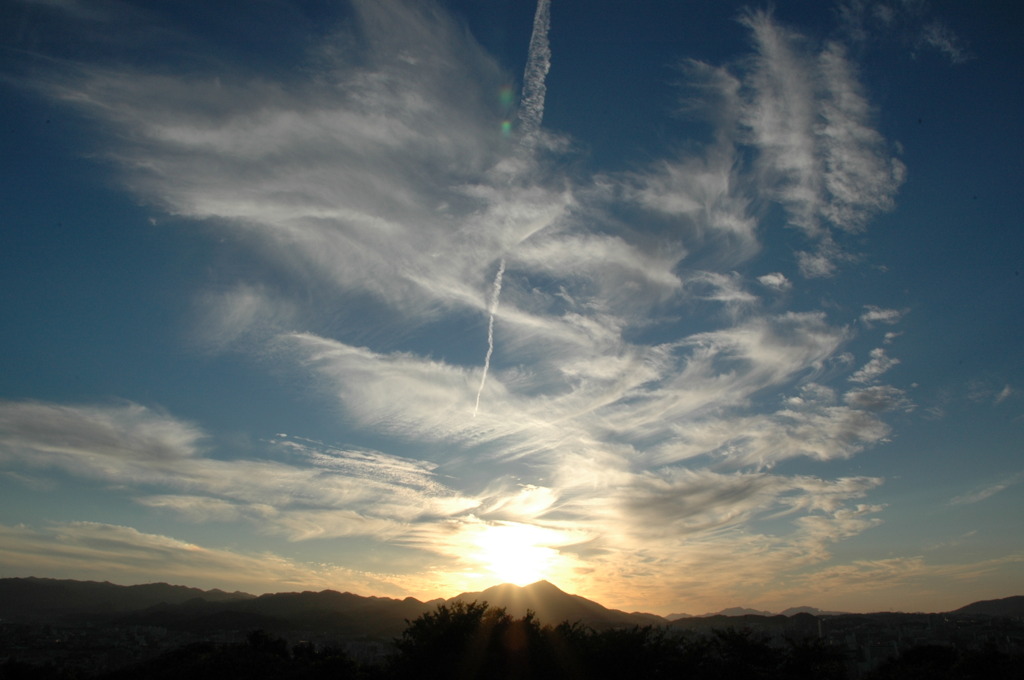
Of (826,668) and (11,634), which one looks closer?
(826,668)

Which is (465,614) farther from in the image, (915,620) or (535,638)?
(915,620)

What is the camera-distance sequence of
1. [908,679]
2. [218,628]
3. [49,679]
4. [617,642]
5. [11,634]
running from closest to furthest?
[617,642], [908,679], [49,679], [11,634], [218,628]

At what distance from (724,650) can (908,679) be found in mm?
15189

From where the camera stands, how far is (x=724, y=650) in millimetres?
53094

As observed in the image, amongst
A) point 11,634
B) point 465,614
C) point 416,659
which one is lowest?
point 11,634

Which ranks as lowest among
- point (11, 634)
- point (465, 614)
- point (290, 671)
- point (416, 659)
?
point (11, 634)

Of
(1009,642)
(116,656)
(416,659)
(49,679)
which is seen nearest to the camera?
(416,659)

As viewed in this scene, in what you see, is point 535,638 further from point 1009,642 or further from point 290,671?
point 1009,642

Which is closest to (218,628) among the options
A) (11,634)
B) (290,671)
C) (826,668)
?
(11,634)

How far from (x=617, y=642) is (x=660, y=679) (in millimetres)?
4067

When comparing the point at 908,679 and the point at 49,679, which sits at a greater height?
the point at 908,679

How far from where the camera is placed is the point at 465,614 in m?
43.2

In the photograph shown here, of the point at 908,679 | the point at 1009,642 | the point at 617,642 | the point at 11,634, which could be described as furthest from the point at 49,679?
the point at 1009,642

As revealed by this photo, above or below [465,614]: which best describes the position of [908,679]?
below
